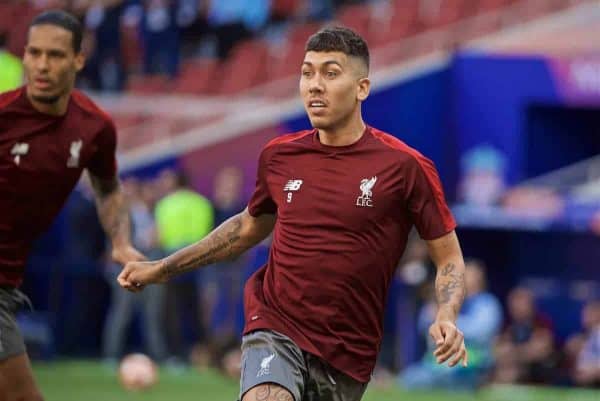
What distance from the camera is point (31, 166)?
26.5 ft

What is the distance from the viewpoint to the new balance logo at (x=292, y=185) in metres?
7.07

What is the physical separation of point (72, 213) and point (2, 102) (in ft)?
33.8

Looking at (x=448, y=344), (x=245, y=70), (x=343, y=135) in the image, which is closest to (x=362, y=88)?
(x=343, y=135)

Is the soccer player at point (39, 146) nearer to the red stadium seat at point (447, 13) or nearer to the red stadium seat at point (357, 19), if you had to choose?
the red stadium seat at point (447, 13)

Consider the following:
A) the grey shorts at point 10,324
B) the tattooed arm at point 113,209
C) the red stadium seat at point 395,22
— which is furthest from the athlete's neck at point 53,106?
the red stadium seat at point 395,22

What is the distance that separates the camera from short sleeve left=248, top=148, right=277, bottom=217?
7250mm

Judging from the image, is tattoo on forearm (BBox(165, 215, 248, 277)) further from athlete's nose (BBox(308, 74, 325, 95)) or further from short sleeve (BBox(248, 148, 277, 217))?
athlete's nose (BBox(308, 74, 325, 95))

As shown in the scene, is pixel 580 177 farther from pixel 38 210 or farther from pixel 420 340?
pixel 38 210

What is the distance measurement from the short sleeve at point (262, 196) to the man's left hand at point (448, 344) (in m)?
1.15

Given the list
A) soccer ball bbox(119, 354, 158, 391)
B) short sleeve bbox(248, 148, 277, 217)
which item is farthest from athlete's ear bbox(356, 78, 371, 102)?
soccer ball bbox(119, 354, 158, 391)

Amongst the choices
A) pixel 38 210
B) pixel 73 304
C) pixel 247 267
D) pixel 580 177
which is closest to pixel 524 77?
pixel 580 177

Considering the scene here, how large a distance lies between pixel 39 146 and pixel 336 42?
6.38ft

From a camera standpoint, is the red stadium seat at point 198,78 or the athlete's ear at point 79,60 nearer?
the athlete's ear at point 79,60

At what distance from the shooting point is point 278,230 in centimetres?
714
